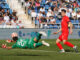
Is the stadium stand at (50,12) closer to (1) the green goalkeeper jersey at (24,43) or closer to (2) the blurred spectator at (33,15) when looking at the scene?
(2) the blurred spectator at (33,15)

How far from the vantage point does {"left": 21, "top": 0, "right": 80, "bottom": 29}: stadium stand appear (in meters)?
32.0

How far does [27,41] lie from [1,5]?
60.0 feet

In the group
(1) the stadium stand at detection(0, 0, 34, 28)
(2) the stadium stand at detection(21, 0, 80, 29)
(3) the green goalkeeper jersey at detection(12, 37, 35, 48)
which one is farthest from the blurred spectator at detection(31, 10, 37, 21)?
(3) the green goalkeeper jersey at detection(12, 37, 35, 48)

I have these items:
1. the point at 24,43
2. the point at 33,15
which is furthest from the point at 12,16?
the point at 24,43

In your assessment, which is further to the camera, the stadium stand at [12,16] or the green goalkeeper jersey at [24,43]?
the stadium stand at [12,16]

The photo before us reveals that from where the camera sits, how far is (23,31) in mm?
30797

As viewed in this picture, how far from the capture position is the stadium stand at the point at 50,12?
31953 mm

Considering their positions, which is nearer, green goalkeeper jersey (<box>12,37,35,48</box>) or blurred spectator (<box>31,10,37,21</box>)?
green goalkeeper jersey (<box>12,37,35,48</box>)

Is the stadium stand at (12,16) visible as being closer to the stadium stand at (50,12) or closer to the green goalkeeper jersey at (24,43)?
the stadium stand at (50,12)

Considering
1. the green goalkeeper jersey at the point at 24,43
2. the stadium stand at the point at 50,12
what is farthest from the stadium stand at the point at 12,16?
the green goalkeeper jersey at the point at 24,43

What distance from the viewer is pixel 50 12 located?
33250 mm

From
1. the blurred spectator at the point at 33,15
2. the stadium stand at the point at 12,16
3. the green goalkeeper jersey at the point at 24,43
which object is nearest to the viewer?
the green goalkeeper jersey at the point at 24,43

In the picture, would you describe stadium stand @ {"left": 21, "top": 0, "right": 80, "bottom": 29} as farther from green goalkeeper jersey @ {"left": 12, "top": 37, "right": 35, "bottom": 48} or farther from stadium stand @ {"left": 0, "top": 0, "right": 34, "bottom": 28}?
green goalkeeper jersey @ {"left": 12, "top": 37, "right": 35, "bottom": 48}

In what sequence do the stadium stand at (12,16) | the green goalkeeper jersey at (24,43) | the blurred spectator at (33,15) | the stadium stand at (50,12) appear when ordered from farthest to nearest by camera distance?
1. the blurred spectator at (33,15)
2. the stadium stand at (50,12)
3. the stadium stand at (12,16)
4. the green goalkeeper jersey at (24,43)
